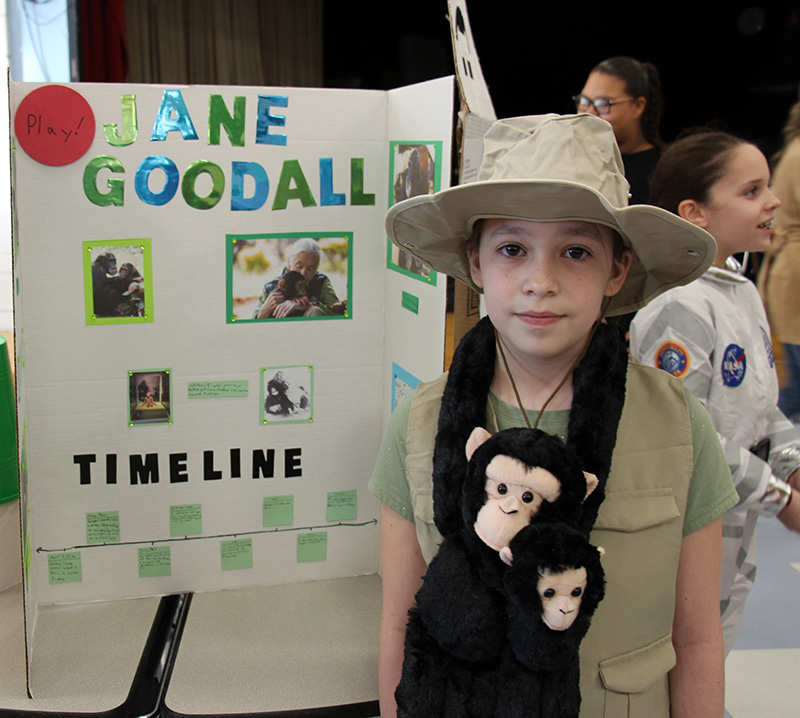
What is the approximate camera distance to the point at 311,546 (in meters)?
1.47

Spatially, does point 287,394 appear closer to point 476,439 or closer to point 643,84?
point 476,439

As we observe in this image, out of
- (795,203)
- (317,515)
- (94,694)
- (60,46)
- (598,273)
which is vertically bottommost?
(94,694)

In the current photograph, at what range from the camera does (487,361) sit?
3.04ft

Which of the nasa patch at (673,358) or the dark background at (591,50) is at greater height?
the dark background at (591,50)

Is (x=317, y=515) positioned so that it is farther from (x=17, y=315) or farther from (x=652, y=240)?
(x=652, y=240)

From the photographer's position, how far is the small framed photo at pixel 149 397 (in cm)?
133

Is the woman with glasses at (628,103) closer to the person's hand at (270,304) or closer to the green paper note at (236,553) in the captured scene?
the person's hand at (270,304)

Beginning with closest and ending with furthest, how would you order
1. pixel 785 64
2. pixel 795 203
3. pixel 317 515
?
pixel 317 515, pixel 795 203, pixel 785 64

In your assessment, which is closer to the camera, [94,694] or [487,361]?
[487,361]

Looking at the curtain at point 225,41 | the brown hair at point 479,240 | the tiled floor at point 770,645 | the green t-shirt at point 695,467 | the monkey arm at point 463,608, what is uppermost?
the curtain at point 225,41

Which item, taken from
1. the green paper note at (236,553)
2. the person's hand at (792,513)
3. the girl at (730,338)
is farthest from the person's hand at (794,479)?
the green paper note at (236,553)

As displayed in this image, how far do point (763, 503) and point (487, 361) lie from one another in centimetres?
67

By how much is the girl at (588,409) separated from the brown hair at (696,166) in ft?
1.99

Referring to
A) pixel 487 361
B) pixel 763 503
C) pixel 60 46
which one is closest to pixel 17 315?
pixel 487 361
